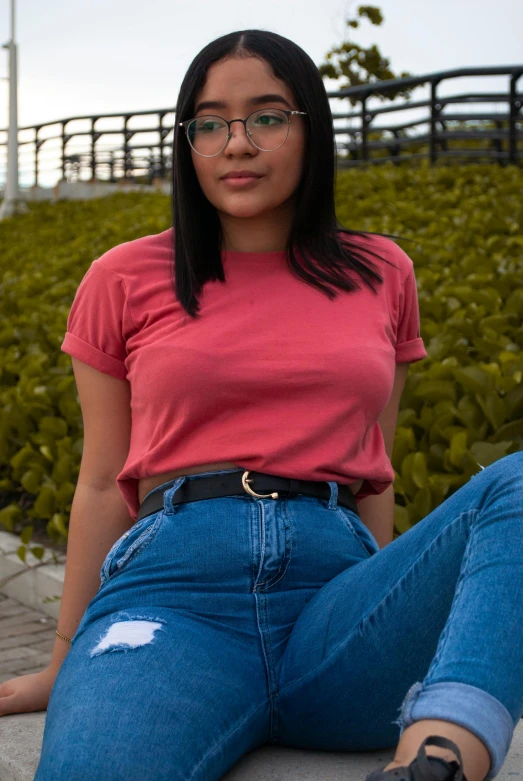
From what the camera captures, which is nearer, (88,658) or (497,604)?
(497,604)

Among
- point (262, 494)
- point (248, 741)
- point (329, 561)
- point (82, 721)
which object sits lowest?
point (248, 741)

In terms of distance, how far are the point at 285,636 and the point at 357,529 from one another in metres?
0.29

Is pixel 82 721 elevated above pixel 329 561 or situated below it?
below

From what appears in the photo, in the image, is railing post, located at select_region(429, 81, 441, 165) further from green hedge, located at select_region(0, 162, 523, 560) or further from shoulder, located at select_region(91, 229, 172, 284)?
shoulder, located at select_region(91, 229, 172, 284)

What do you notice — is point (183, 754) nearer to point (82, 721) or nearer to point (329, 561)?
point (82, 721)

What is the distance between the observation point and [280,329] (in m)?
2.20

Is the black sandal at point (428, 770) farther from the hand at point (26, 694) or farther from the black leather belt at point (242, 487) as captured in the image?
the hand at point (26, 694)

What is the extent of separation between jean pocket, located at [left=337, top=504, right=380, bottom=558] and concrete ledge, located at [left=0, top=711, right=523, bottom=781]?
0.41m

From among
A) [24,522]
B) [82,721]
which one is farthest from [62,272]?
[82,721]

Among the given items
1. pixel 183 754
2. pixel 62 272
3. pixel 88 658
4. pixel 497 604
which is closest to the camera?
pixel 497 604

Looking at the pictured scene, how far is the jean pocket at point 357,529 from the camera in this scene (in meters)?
2.13

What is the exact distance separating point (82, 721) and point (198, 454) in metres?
0.58

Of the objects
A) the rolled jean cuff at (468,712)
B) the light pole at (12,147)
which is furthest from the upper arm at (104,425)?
the light pole at (12,147)

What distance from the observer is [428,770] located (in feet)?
4.61
